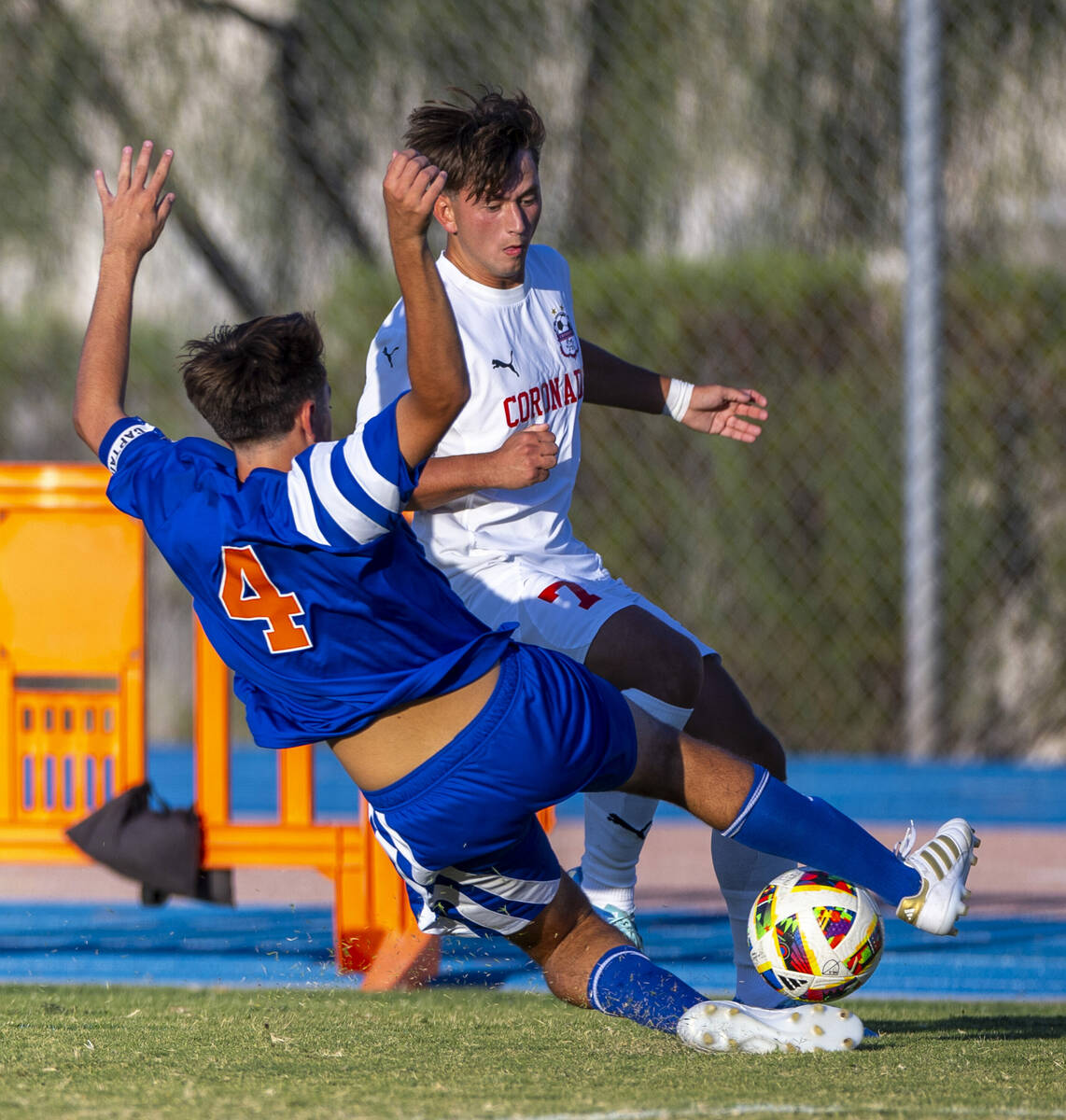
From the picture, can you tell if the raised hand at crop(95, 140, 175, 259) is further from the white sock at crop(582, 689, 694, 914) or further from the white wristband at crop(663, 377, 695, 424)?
the white sock at crop(582, 689, 694, 914)

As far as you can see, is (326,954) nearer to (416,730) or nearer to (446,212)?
(416,730)

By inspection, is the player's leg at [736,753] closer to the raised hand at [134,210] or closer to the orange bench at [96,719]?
the orange bench at [96,719]

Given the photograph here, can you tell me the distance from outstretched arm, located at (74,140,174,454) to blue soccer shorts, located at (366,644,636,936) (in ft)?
3.38

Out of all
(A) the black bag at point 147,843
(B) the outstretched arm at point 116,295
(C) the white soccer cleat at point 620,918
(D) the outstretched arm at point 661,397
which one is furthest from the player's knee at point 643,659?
(A) the black bag at point 147,843

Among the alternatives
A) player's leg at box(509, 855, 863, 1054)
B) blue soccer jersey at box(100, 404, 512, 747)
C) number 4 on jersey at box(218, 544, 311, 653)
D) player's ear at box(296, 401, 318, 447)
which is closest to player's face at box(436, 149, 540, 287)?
player's ear at box(296, 401, 318, 447)

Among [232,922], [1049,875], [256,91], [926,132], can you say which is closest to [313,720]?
[232,922]

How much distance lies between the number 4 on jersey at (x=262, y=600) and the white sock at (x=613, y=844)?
1222 mm

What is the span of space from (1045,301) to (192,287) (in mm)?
4580

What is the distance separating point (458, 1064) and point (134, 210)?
198cm

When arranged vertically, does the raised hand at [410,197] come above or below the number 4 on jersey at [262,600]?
above

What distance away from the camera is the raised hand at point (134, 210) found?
12.6 feet

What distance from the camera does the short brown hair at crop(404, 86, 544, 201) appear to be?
3.91m

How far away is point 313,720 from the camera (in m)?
3.27

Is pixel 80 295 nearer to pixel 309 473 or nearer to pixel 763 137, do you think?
pixel 763 137
